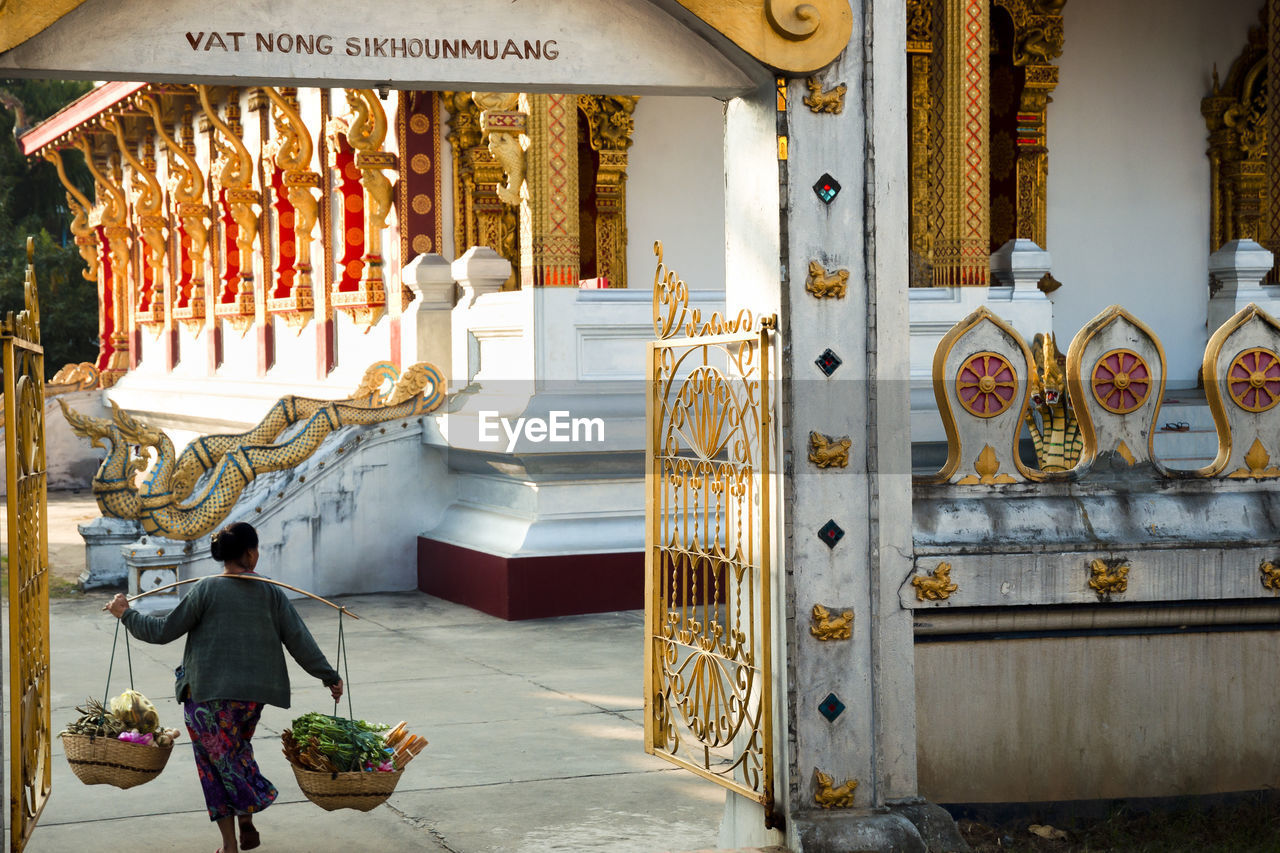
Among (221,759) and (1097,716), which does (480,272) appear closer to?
(221,759)

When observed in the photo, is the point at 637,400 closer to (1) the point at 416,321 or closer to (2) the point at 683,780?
(1) the point at 416,321

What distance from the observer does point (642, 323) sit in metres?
10.9

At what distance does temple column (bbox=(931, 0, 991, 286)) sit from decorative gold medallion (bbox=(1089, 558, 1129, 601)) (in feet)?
20.7

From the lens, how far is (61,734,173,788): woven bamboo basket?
17.6 feet

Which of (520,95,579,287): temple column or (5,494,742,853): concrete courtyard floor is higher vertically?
(520,95,579,287): temple column

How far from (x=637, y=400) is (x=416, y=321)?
2337 mm

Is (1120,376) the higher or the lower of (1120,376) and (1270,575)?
the higher

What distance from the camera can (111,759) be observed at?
539 cm

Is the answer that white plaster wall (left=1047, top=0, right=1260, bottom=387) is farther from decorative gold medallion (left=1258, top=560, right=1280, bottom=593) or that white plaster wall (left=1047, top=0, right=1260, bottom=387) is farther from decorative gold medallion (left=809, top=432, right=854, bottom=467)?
decorative gold medallion (left=809, top=432, right=854, bottom=467)

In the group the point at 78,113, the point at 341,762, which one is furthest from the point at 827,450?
the point at 78,113

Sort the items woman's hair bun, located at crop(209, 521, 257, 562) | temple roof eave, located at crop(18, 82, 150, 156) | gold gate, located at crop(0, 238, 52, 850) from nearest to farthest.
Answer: gold gate, located at crop(0, 238, 52, 850)
woman's hair bun, located at crop(209, 521, 257, 562)
temple roof eave, located at crop(18, 82, 150, 156)

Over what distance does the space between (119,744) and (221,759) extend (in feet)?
1.10

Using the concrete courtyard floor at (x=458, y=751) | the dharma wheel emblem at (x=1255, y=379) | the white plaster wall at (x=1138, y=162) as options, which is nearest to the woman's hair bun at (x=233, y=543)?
the concrete courtyard floor at (x=458, y=751)

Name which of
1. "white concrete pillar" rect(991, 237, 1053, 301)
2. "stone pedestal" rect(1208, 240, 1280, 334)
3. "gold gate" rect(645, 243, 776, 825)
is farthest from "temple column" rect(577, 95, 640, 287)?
"gold gate" rect(645, 243, 776, 825)
